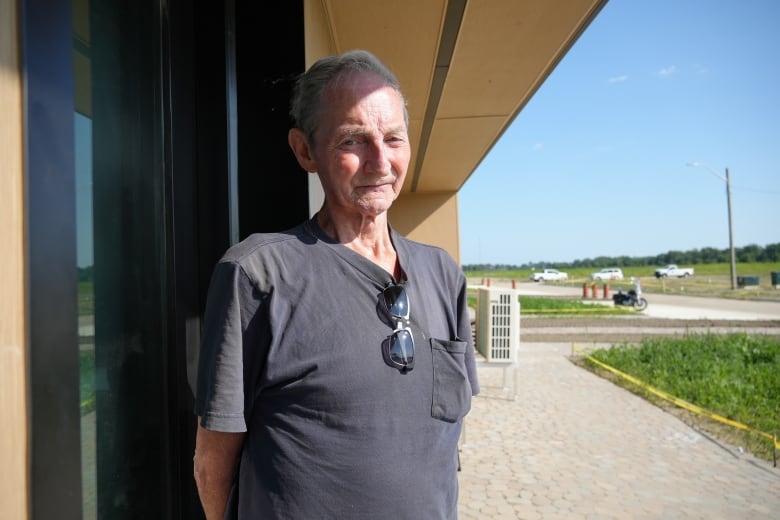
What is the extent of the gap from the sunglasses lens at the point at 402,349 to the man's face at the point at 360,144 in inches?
12.5

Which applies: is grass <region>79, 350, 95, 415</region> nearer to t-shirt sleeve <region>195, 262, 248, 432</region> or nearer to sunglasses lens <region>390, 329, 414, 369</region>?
t-shirt sleeve <region>195, 262, 248, 432</region>

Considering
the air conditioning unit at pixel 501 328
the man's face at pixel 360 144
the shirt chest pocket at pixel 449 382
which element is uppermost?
the man's face at pixel 360 144

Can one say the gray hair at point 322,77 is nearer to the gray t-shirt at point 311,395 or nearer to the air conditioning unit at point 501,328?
the gray t-shirt at point 311,395

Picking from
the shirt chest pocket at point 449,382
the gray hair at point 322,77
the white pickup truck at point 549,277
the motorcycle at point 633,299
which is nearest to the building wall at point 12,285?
the gray hair at point 322,77

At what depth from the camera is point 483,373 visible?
9.20m

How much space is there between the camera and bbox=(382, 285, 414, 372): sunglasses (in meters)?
1.10

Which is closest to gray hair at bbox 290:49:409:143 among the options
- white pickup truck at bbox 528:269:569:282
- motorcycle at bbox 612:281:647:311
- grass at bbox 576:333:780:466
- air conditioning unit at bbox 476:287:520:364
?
air conditioning unit at bbox 476:287:520:364

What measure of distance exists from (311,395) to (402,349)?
0.22m

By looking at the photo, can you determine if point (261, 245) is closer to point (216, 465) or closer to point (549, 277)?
point (216, 465)

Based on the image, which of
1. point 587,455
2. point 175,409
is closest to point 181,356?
point 175,409

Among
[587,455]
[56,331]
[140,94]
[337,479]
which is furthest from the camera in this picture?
[587,455]

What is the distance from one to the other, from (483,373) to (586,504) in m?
5.45

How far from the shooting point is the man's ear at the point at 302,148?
1282mm

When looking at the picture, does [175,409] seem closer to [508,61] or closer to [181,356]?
[181,356]
